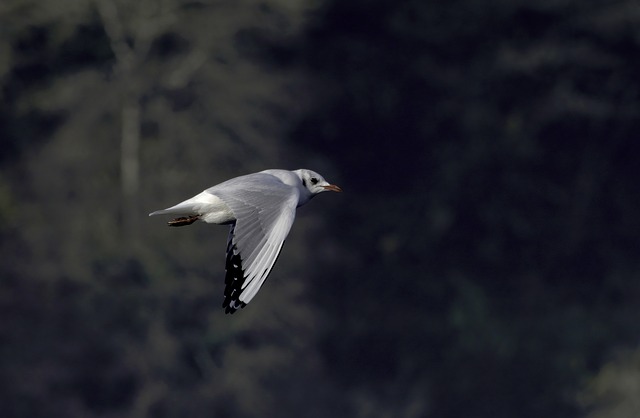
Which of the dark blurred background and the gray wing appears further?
the dark blurred background

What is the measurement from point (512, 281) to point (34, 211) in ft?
17.5

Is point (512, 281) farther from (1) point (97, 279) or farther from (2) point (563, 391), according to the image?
(1) point (97, 279)

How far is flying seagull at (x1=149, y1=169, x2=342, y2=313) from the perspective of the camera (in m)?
5.25

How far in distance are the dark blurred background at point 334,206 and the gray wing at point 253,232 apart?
8254 mm

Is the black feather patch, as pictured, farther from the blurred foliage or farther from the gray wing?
the blurred foliage

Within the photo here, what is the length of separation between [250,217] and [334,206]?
466 inches

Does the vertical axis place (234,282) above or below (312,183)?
below

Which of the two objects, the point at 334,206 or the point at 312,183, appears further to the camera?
the point at 334,206

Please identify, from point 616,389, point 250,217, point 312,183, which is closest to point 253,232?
point 250,217

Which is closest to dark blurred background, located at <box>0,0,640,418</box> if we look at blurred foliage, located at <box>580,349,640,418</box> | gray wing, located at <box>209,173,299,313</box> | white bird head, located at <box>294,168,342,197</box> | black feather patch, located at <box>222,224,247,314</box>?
blurred foliage, located at <box>580,349,640,418</box>

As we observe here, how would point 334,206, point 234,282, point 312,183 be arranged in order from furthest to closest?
1. point 334,206
2. point 312,183
3. point 234,282

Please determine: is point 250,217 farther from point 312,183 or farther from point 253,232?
point 312,183

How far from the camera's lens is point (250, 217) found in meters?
5.45

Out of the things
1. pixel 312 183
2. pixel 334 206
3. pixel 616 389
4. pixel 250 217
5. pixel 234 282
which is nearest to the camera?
pixel 234 282
